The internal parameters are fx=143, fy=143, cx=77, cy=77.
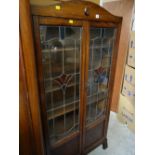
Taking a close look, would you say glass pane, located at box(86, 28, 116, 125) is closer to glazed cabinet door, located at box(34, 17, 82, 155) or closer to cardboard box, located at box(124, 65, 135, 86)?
glazed cabinet door, located at box(34, 17, 82, 155)

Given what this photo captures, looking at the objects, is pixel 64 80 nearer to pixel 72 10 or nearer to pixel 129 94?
pixel 72 10

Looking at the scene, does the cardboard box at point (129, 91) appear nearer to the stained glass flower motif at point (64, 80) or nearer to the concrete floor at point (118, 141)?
the concrete floor at point (118, 141)

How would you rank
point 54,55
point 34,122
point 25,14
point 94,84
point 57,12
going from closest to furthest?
point 25,14 → point 34,122 → point 57,12 → point 54,55 → point 94,84

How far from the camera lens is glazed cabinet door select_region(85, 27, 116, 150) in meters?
1.33

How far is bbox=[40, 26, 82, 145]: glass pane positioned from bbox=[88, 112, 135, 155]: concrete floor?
0.71 metres

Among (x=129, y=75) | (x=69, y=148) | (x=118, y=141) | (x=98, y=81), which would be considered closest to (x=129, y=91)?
(x=129, y=75)

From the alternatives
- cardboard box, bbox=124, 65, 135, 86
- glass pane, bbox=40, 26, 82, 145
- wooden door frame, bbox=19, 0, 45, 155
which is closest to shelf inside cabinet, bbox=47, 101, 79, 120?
glass pane, bbox=40, 26, 82, 145

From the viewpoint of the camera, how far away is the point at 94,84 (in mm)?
1488

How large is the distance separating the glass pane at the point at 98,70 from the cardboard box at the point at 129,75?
2.32 feet

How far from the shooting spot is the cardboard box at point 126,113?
2.15 meters

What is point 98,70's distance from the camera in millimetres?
1449
